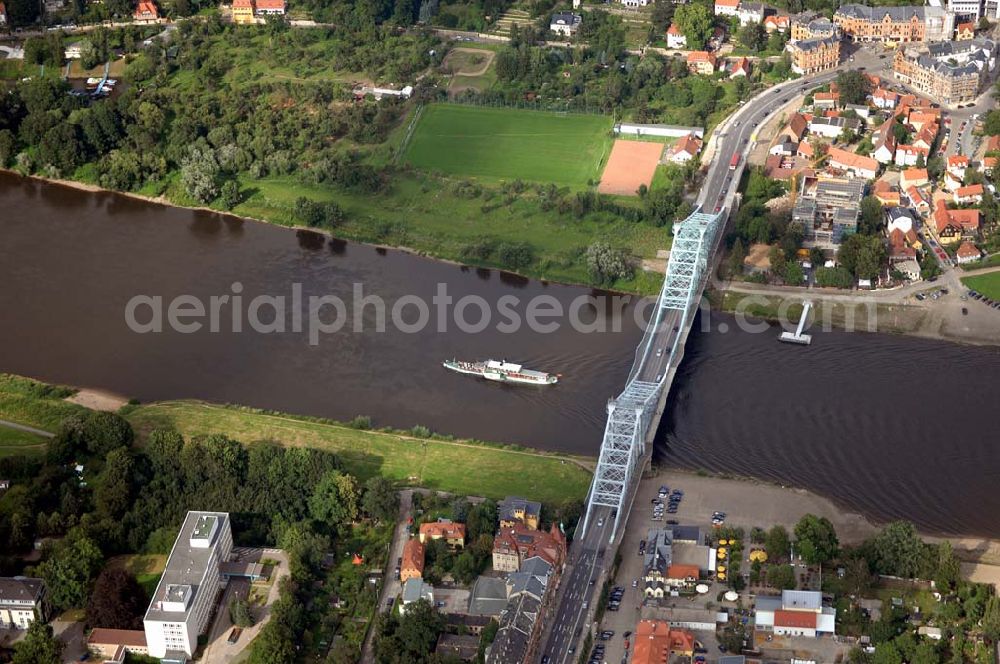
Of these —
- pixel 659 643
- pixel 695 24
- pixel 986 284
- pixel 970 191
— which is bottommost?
pixel 659 643

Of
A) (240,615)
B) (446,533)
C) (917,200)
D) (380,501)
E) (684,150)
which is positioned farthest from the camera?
(684,150)

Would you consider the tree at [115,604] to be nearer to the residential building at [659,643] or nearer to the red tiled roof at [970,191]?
the residential building at [659,643]

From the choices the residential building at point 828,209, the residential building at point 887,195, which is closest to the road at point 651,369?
the residential building at point 828,209

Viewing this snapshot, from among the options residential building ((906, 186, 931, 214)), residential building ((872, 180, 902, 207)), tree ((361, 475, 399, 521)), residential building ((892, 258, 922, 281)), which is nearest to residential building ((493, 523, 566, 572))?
tree ((361, 475, 399, 521))

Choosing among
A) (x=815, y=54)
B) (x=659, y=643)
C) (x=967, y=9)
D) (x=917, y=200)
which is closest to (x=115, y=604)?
(x=659, y=643)

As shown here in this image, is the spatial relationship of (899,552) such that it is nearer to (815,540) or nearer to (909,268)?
(815,540)

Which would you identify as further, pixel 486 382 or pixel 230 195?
pixel 230 195

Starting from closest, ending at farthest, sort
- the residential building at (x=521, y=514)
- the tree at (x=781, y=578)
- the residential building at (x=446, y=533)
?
the tree at (x=781, y=578)
the residential building at (x=446, y=533)
the residential building at (x=521, y=514)
